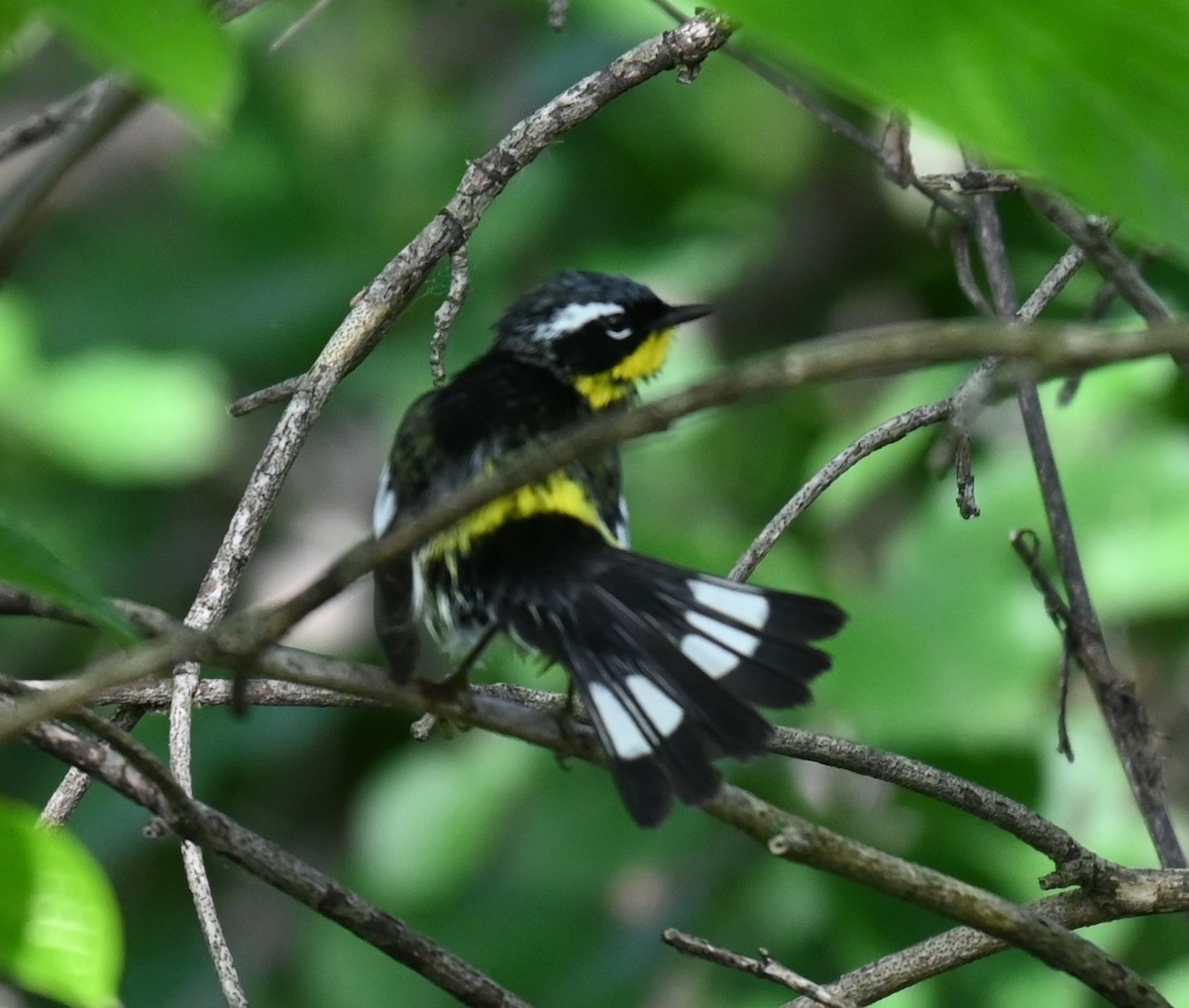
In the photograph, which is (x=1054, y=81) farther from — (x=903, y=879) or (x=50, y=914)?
(x=903, y=879)

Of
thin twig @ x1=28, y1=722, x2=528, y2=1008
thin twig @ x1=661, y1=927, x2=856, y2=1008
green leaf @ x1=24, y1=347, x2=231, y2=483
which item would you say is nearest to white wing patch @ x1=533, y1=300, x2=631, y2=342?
thin twig @ x1=661, y1=927, x2=856, y2=1008

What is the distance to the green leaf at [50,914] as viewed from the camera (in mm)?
806

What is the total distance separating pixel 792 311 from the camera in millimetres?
4680

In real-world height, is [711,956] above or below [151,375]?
below

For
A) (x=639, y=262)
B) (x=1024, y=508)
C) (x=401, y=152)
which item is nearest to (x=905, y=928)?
(x=1024, y=508)

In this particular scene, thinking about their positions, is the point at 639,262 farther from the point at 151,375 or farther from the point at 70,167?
the point at 70,167

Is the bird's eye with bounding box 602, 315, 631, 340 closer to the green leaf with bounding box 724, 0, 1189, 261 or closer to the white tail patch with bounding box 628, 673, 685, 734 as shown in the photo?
the white tail patch with bounding box 628, 673, 685, 734

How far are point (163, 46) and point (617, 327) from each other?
1976 mm

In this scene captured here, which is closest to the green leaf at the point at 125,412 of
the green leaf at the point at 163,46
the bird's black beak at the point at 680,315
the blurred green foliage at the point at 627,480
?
the blurred green foliage at the point at 627,480

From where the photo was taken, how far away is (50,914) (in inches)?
32.0

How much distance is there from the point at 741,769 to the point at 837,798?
22 centimetres

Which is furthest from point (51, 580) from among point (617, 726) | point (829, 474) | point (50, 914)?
point (829, 474)

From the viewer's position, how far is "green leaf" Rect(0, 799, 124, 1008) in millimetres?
806

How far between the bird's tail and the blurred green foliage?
1.31ft
